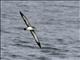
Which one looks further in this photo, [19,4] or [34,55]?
[19,4]

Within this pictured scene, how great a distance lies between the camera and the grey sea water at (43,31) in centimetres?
4047

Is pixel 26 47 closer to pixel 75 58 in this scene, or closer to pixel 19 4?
pixel 75 58

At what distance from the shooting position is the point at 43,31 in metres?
50.1

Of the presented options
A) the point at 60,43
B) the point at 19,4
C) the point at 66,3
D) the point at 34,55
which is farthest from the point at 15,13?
the point at 34,55

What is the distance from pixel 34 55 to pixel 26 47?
3238 mm

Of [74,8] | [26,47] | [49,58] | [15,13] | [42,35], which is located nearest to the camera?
[49,58]

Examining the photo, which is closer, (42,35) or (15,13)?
(42,35)

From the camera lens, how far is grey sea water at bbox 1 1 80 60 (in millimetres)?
40469

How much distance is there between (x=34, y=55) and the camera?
39.8m

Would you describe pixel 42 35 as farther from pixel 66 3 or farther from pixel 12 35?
pixel 66 3

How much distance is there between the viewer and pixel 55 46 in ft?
142

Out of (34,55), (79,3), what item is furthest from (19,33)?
(79,3)

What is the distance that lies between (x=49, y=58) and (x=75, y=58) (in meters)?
2.60

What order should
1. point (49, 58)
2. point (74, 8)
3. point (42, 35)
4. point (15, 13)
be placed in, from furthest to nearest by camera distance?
point (74, 8) → point (15, 13) → point (42, 35) → point (49, 58)
